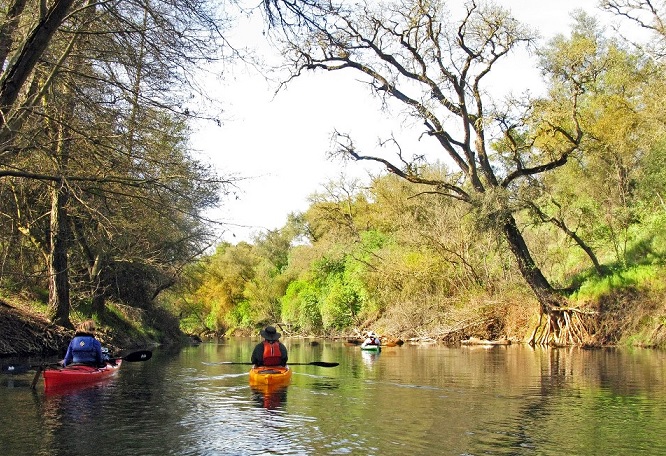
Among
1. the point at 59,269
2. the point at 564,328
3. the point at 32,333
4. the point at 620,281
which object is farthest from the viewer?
the point at 564,328

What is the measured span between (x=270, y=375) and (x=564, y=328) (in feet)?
51.6

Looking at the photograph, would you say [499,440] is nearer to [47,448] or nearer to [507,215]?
[47,448]

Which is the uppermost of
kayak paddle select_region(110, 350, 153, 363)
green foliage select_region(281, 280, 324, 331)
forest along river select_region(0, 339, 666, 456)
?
green foliage select_region(281, 280, 324, 331)

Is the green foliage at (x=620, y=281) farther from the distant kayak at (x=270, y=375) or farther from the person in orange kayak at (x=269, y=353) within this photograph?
the distant kayak at (x=270, y=375)

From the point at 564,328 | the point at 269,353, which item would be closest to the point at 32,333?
the point at 269,353

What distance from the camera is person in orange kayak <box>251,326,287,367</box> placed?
15430mm

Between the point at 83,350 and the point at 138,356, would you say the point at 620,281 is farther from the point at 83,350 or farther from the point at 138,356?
the point at 83,350

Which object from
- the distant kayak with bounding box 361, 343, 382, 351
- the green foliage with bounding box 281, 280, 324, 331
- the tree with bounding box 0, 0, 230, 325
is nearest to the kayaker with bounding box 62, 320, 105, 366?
the tree with bounding box 0, 0, 230, 325

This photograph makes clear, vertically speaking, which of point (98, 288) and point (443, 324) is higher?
point (98, 288)

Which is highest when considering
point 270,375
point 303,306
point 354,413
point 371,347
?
point 303,306

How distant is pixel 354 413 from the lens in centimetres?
1105

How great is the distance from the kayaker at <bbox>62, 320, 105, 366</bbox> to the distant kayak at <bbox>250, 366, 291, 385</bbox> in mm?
3393

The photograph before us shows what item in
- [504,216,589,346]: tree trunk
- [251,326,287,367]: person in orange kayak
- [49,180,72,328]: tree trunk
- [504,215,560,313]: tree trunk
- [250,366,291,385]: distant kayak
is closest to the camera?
[250,366,291,385]: distant kayak

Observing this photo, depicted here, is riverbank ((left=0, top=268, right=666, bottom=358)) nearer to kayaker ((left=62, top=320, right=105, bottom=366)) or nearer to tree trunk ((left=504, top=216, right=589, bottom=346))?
tree trunk ((left=504, top=216, right=589, bottom=346))
